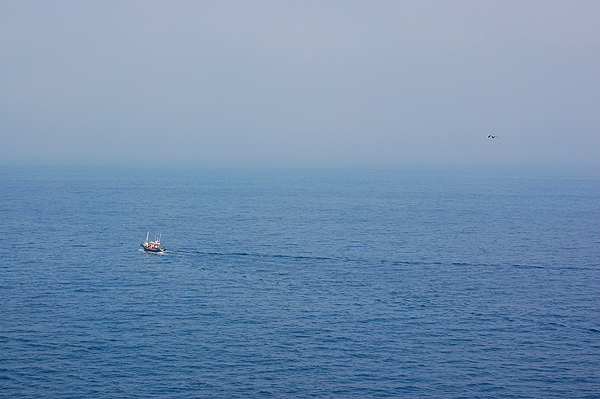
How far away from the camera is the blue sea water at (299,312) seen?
186 feet

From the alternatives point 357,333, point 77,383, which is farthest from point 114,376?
point 357,333

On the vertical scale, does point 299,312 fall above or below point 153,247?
below

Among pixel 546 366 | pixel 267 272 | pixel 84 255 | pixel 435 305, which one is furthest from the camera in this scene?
pixel 84 255

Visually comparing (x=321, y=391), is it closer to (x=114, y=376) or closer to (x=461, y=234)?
(x=114, y=376)

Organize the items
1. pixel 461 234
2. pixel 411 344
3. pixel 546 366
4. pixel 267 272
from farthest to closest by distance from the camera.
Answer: pixel 461 234 → pixel 267 272 → pixel 411 344 → pixel 546 366

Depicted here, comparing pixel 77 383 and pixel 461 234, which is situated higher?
pixel 461 234

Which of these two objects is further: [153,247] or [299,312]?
[153,247]

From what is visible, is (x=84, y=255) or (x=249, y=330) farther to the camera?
(x=84, y=255)

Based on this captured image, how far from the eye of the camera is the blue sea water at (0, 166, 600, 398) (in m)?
56.8

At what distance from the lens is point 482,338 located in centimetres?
6662

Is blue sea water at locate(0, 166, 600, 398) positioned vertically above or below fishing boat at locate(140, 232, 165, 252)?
below

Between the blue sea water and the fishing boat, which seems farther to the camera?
the fishing boat

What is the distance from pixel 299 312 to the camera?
74.7 meters

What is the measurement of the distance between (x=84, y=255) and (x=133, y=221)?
42.2m
